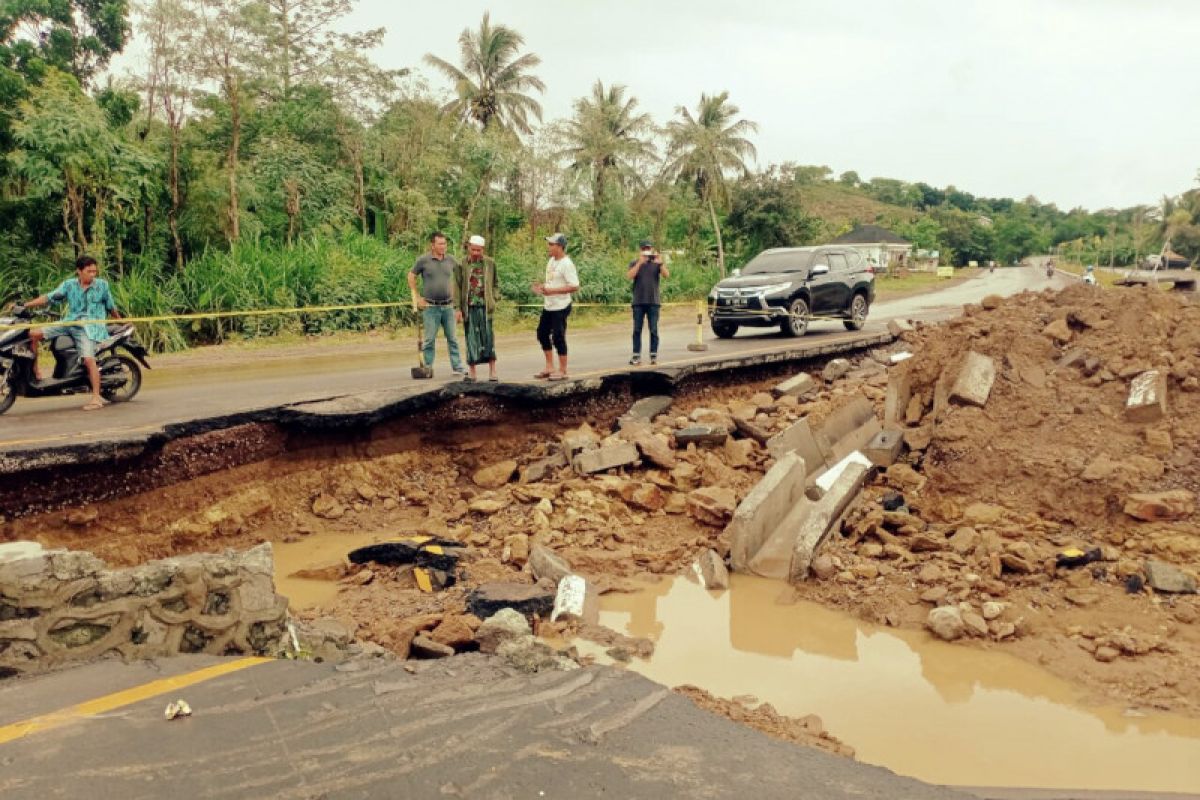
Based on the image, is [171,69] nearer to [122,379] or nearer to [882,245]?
[122,379]

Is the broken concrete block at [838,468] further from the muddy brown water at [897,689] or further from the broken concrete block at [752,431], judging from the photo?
the muddy brown water at [897,689]

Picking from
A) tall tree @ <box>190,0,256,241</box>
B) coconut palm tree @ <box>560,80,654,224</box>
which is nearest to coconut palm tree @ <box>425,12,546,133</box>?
coconut palm tree @ <box>560,80,654,224</box>

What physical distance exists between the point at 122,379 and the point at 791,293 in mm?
10567

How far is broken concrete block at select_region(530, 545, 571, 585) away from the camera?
20.2 ft

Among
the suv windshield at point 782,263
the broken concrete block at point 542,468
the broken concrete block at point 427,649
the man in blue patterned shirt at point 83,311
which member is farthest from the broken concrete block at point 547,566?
the suv windshield at point 782,263

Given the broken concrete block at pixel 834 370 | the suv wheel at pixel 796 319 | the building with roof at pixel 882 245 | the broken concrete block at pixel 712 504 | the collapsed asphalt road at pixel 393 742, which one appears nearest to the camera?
the collapsed asphalt road at pixel 393 742

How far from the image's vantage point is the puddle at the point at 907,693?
418cm

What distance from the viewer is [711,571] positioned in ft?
21.6

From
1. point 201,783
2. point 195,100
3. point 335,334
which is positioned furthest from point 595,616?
point 195,100

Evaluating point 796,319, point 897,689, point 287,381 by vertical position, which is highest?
point 796,319

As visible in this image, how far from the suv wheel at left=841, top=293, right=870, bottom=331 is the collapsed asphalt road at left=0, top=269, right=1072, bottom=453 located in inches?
16.9

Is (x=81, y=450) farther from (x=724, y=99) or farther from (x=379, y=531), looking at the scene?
(x=724, y=99)

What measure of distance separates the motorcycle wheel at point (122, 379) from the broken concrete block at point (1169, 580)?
29.2ft

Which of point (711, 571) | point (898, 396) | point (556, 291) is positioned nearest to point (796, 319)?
point (898, 396)
